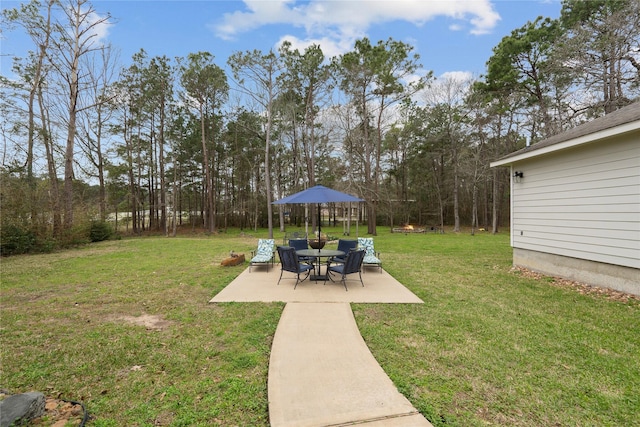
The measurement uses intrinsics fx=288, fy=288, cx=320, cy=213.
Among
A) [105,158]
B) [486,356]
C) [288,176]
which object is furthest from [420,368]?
[288,176]

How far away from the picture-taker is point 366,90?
745 inches

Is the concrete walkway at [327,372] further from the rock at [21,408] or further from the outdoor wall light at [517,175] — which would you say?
the outdoor wall light at [517,175]

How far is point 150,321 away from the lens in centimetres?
401

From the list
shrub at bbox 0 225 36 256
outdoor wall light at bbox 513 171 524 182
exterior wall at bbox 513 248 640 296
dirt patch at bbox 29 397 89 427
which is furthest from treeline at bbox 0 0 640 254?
dirt patch at bbox 29 397 89 427

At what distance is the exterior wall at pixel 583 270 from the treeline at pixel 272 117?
5.91 meters

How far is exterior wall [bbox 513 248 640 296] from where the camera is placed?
5004mm

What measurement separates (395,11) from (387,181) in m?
21.2

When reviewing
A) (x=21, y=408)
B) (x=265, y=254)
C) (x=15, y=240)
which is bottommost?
(x=21, y=408)

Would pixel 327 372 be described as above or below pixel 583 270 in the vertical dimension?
below

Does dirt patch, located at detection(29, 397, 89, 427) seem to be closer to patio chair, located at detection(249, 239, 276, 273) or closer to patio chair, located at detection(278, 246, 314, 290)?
patio chair, located at detection(278, 246, 314, 290)

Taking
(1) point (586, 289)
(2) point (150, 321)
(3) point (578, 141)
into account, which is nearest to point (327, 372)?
(2) point (150, 321)

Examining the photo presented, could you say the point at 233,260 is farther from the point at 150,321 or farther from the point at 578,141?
the point at 578,141

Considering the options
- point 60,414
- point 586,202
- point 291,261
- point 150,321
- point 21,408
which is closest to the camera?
point 21,408

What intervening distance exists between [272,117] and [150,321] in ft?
56.6
